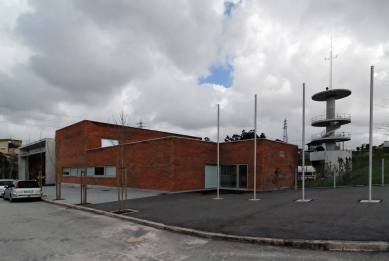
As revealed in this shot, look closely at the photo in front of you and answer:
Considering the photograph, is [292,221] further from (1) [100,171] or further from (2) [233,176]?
(1) [100,171]

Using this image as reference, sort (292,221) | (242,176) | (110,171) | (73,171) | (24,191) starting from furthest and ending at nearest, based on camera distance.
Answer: (73,171) < (110,171) < (242,176) < (24,191) < (292,221)

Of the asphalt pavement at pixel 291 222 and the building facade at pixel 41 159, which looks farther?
the building facade at pixel 41 159

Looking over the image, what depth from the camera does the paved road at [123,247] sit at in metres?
6.12

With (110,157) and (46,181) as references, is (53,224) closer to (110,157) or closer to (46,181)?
(110,157)

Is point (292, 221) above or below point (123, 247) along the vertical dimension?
above

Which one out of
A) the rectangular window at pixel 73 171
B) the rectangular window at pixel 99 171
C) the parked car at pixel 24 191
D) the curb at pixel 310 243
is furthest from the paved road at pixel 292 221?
the rectangular window at pixel 73 171

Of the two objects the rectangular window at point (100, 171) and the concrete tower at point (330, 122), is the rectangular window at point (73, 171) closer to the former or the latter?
the rectangular window at point (100, 171)

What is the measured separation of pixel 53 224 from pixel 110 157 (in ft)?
58.6

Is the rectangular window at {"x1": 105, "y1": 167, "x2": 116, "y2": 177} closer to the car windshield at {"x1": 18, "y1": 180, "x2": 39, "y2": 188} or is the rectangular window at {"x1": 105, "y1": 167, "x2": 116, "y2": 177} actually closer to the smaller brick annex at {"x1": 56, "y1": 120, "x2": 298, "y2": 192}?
the smaller brick annex at {"x1": 56, "y1": 120, "x2": 298, "y2": 192}

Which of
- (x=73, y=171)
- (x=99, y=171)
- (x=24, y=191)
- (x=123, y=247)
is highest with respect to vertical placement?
(x=123, y=247)

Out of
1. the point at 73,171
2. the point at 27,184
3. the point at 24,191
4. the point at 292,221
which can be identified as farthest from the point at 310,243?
the point at 73,171

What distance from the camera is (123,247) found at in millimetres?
7090

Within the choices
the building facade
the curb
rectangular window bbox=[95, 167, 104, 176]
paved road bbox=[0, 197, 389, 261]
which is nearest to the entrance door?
rectangular window bbox=[95, 167, 104, 176]

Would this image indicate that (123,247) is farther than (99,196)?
No
